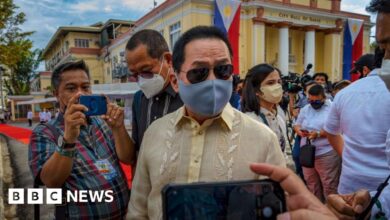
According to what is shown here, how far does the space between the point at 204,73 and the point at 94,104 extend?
669mm

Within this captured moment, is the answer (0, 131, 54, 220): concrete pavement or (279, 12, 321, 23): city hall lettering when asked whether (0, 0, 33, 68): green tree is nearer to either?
(0, 131, 54, 220): concrete pavement

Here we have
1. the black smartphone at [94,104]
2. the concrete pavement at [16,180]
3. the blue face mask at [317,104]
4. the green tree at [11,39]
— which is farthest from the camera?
the green tree at [11,39]

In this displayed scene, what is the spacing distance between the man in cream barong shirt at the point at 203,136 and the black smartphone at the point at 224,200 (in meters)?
0.30

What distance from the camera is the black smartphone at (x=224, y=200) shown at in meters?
0.87

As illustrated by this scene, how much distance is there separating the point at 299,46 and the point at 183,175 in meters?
24.4

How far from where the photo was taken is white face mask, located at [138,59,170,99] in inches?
76.6

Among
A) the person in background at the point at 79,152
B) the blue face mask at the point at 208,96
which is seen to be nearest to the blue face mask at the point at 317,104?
the person in background at the point at 79,152

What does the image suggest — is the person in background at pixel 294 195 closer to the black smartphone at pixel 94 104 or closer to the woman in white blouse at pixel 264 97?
the black smartphone at pixel 94 104

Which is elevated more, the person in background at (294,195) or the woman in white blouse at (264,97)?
the woman in white blouse at (264,97)

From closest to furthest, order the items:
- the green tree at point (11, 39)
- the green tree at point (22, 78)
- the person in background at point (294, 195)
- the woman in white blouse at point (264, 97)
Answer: the person in background at point (294, 195) < the woman in white blouse at point (264, 97) < the green tree at point (11, 39) < the green tree at point (22, 78)

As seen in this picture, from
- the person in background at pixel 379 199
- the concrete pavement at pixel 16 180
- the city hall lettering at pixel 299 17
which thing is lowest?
the concrete pavement at pixel 16 180

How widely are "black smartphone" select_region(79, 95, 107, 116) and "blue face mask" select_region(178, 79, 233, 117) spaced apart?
1.84 feet

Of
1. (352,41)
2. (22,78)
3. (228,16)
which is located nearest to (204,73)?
(228,16)

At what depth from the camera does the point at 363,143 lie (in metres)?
2.06
